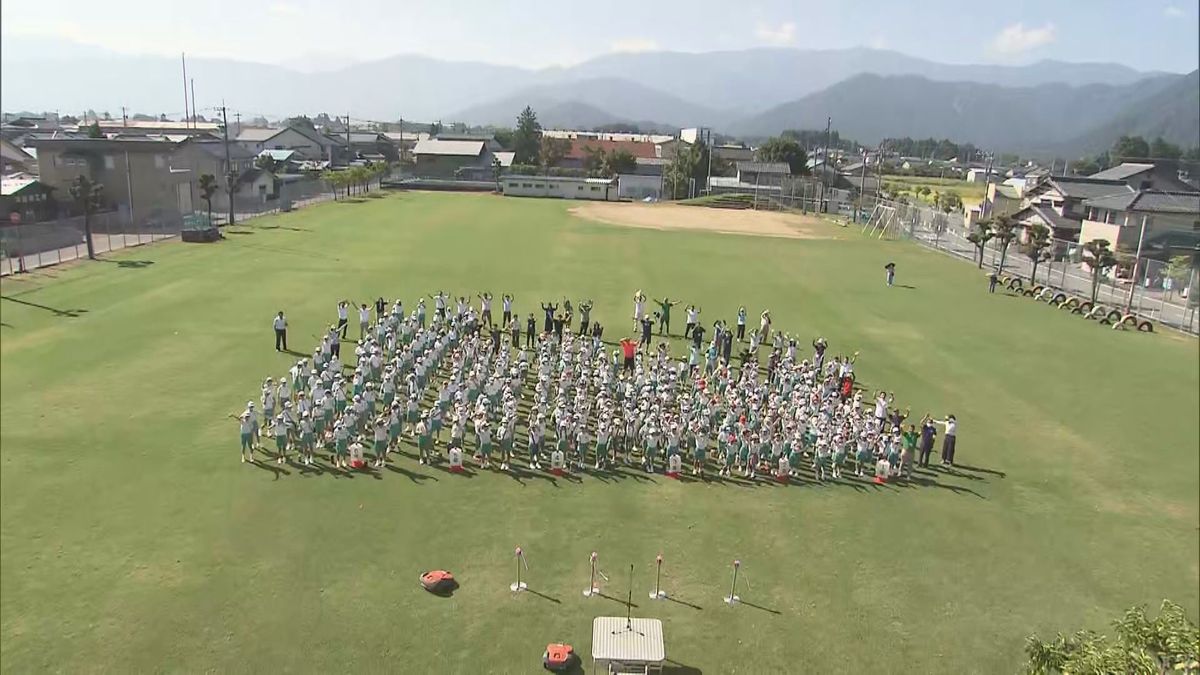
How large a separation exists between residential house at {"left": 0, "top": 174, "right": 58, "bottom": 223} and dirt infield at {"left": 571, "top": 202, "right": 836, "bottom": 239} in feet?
121

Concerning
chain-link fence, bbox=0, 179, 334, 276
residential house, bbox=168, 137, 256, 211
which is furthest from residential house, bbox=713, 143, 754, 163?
residential house, bbox=168, 137, 256, 211

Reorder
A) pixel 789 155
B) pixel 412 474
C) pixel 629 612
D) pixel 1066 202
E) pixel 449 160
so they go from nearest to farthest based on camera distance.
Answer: pixel 629 612 → pixel 412 474 → pixel 1066 202 → pixel 449 160 → pixel 789 155

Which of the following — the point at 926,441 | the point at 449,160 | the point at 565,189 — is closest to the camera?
the point at 926,441

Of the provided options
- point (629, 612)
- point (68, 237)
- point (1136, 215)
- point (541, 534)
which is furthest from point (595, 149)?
point (629, 612)

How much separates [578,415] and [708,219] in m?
54.2

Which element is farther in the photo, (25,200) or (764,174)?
(764,174)

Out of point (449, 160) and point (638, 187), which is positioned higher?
point (449, 160)

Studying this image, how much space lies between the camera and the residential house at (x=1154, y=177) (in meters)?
41.0

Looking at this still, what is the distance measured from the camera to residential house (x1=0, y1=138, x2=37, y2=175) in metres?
57.3

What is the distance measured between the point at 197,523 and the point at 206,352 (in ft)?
37.1

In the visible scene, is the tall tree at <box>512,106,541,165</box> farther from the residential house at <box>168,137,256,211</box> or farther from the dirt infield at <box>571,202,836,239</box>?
the residential house at <box>168,137,256,211</box>

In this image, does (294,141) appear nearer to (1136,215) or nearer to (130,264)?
(130,264)

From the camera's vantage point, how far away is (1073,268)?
43500 millimetres

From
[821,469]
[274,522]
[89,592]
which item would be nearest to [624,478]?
[821,469]
